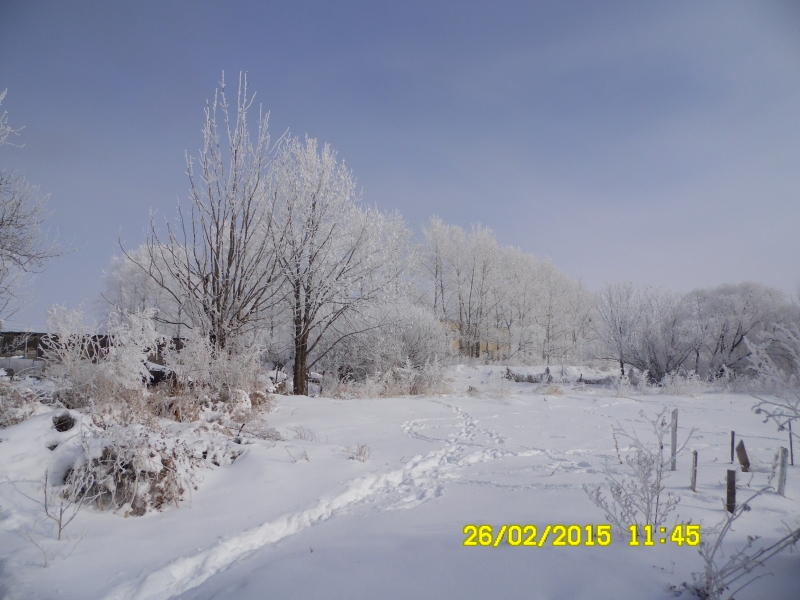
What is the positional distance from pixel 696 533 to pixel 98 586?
11.7 ft

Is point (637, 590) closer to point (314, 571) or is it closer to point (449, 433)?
point (314, 571)

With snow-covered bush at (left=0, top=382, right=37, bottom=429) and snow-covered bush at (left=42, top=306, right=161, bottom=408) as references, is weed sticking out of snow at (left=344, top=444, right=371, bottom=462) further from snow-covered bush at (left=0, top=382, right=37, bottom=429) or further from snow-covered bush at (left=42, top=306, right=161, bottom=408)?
snow-covered bush at (left=0, top=382, right=37, bottom=429)

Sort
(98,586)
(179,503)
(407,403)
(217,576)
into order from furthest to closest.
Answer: (407,403) < (179,503) < (217,576) < (98,586)

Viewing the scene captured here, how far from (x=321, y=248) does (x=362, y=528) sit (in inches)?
314

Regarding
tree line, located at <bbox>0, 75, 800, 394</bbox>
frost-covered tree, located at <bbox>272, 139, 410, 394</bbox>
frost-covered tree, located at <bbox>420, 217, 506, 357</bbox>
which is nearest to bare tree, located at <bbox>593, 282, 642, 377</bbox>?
tree line, located at <bbox>0, 75, 800, 394</bbox>

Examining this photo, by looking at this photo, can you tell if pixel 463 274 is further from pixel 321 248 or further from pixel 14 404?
pixel 14 404

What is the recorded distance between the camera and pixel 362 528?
3246mm

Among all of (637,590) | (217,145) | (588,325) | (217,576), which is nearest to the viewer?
(637,590)

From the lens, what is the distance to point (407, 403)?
978 cm

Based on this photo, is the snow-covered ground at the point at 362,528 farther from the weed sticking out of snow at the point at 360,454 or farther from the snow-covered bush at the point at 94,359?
the snow-covered bush at the point at 94,359

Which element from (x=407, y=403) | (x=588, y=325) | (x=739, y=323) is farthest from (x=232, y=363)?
(x=588, y=325)
